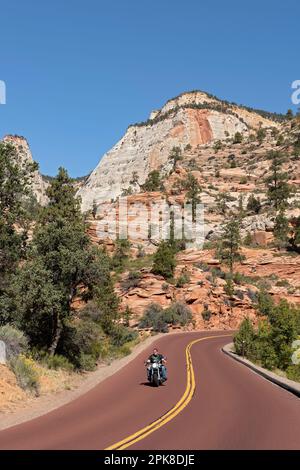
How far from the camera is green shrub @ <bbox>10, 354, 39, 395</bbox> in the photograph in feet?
49.5

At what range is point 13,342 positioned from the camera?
1777 centimetres

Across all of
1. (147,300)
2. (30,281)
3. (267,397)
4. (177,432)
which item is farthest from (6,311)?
(147,300)

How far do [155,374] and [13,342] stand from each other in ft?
19.0

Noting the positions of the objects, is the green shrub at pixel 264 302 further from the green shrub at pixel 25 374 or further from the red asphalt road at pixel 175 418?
the green shrub at pixel 25 374

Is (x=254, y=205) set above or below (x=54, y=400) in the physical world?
above

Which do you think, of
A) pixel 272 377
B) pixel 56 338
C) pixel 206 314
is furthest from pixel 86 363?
pixel 206 314

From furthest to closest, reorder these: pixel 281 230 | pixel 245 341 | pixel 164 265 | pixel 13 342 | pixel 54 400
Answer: pixel 281 230
pixel 164 265
pixel 245 341
pixel 13 342
pixel 54 400

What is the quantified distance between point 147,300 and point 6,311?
Answer: 108ft

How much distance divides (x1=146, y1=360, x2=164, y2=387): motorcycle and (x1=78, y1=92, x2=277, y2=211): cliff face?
12570 centimetres

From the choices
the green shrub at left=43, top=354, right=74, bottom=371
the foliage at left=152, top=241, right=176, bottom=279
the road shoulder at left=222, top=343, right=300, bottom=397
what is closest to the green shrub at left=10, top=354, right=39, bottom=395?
the green shrub at left=43, top=354, right=74, bottom=371

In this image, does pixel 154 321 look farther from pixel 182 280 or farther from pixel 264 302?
pixel 264 302

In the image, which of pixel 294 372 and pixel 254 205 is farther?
pixel 254 205

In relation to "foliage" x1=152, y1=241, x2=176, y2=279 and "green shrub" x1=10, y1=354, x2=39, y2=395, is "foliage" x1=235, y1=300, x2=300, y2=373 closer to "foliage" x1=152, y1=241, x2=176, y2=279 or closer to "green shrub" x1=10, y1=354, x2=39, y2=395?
"green shrub" x1=10, y1=354, x2=39, y2=395

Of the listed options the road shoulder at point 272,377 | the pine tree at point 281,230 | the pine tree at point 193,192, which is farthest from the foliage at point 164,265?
the pine tree at point 193,192
